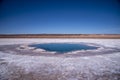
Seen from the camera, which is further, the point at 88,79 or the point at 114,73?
the point at 114,73

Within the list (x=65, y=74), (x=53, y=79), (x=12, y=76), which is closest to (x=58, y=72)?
(x=65, y=74)

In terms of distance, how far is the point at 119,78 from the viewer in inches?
122

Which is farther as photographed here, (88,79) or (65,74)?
(65,74)

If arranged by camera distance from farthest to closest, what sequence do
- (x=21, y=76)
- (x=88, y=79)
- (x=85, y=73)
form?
1. (x=85, y=73)
2. (x=21, y=76)
3. (x=88, y=79)

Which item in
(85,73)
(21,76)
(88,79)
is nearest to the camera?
(88,79)

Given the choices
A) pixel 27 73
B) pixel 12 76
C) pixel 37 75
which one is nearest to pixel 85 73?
pixel 37 75

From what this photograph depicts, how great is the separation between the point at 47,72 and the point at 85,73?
1.19m

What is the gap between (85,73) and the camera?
3.48m

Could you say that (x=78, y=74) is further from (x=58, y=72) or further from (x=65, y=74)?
(x=58, y=72)

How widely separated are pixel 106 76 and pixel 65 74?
118 cm

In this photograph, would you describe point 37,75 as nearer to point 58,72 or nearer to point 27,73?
point 27,73

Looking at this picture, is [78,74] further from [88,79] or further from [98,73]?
[98,73]

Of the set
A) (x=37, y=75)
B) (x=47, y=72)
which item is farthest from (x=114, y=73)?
(x=37, y=75)

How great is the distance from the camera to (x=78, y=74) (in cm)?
342
